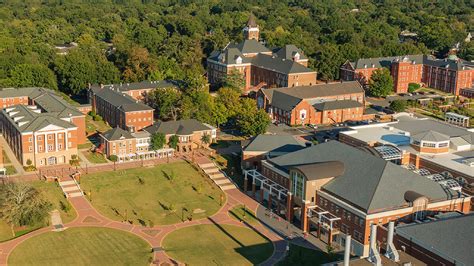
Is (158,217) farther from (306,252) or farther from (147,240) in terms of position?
(306,252)

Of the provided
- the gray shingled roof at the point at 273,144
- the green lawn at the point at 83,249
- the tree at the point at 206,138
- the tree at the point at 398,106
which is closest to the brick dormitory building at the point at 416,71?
the tree at the point at 398,106

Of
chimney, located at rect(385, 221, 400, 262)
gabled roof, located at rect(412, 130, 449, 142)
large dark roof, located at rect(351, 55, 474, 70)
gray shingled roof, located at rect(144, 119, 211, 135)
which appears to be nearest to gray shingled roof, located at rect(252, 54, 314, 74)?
large dark roof, located at rect(351, 55, 474, 70)

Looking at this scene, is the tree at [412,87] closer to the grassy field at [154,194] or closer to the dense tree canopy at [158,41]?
the dense tree canopy at [158,41]

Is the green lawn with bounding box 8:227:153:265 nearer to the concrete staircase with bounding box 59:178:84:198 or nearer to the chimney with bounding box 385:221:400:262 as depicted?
the concrete staircase with bounding box 59:178:84:198

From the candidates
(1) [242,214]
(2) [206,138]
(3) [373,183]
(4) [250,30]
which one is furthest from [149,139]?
(4) [250,30]

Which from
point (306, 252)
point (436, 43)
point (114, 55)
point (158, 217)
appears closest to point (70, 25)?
point (114, 55)

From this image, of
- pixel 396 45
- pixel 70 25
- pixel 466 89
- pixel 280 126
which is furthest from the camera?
pixel 70 25
